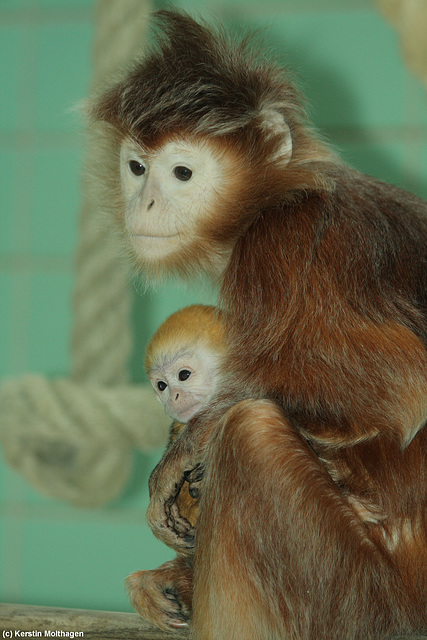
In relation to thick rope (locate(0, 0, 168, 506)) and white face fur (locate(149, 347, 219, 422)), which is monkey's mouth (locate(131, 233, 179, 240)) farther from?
thick rope (locate(0, 0, 168, 506))

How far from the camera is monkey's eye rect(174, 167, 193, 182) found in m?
1.76

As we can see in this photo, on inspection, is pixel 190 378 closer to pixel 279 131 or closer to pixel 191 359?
pixel 191 359

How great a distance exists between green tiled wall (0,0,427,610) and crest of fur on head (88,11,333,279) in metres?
1.51

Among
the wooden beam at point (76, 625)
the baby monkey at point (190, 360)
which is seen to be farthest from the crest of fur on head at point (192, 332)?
the wooden beam at point (76, 625)

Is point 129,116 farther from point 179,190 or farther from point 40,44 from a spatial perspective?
point 40,44

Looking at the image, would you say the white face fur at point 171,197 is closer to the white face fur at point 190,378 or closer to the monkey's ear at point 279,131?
the monkey's ear at point 279,131

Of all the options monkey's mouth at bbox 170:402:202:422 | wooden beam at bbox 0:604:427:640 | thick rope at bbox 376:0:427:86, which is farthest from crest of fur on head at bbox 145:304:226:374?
thick rope at bbox 376:0:427:86

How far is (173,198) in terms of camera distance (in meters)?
1.74

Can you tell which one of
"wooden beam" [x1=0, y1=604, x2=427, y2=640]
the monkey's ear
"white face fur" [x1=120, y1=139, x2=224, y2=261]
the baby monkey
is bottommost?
"wooden beam" [x1=0, y1=604, x2=427, y2=640]

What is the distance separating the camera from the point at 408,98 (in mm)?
3252

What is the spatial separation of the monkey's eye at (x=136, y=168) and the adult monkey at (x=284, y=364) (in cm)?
3

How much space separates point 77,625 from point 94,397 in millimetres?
926

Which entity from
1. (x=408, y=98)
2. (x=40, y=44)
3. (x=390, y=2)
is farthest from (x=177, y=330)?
(x=40, y=44)

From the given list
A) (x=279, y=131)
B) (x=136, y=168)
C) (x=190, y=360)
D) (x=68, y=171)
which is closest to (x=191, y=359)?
(x=190, y=360)
